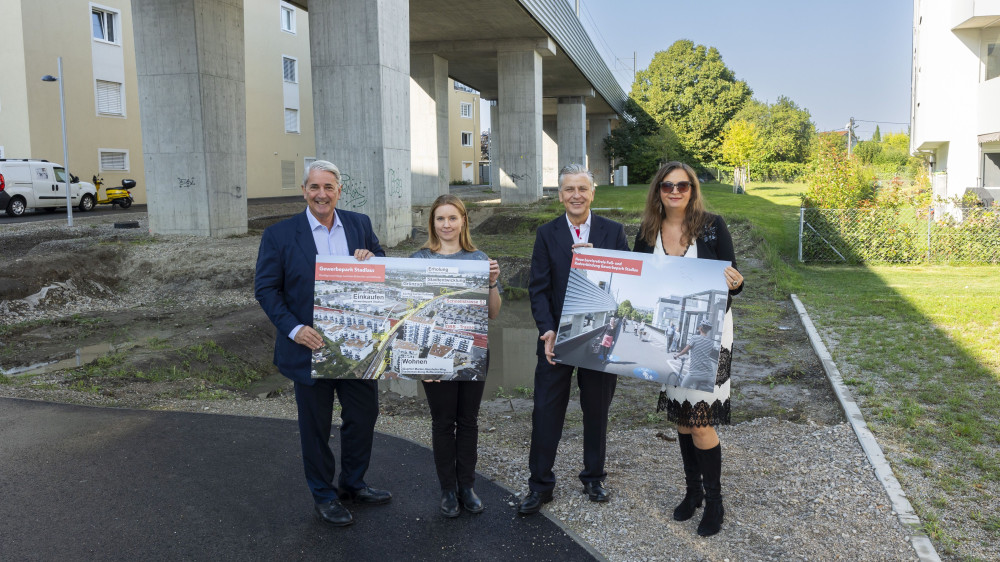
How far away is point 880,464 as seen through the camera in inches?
197

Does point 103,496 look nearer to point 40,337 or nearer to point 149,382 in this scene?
point 149,382

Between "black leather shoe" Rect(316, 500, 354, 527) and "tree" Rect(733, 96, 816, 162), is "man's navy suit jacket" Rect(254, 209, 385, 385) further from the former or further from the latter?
"tree" Rect(733, 96, 816, 162)

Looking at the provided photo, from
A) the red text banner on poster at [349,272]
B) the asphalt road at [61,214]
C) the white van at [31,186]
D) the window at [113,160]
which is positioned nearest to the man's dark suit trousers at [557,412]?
the red text banner on poster at [349,272]

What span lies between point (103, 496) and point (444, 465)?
2187 millimetres

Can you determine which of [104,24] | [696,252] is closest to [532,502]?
[696,252]

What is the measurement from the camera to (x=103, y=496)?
179 inches

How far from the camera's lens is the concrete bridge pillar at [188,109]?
55.0 ft

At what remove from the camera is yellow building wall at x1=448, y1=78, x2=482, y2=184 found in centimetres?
6562

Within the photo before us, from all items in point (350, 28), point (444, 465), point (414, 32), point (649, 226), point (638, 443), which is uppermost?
point (414, 32)

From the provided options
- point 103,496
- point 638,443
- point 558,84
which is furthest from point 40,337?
point 558,84

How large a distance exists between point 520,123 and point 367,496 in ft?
92.2

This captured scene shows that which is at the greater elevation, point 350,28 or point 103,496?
point 350,28

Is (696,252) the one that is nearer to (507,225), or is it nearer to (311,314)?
(311,314)

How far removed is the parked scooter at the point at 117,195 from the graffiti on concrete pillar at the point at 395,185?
1818 cm
